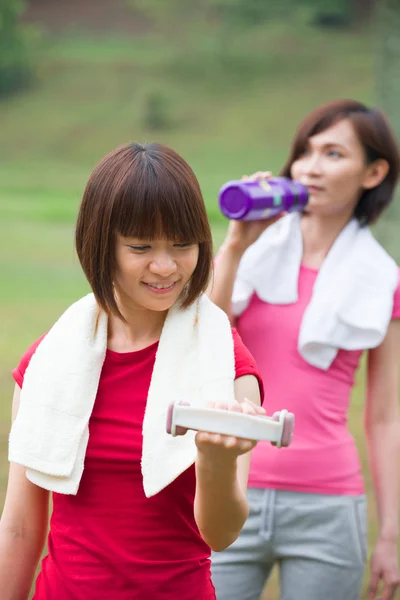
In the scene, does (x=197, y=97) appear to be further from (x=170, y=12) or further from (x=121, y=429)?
(x=121, y=429)

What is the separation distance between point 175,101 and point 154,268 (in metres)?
15.1

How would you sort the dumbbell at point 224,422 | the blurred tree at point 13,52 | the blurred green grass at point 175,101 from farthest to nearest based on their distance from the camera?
the blurred tree at point 13,52 < the blurred green grass at point 175,101 < the dumbbell at point 224,422

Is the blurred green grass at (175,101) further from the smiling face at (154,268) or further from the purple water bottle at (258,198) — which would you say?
the smiling face at (154,268)

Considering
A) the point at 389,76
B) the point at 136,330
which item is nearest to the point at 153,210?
the point at 136,330

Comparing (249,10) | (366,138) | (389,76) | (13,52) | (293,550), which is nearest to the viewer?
(293,550)

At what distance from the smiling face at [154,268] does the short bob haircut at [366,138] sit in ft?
2.97

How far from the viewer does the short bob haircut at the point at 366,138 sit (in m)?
2.33

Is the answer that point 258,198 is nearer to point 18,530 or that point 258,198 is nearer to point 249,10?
point 18,530

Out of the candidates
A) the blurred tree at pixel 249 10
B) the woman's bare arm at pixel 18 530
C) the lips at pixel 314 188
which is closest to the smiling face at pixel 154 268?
the woman's bare arm at pixel 18 530

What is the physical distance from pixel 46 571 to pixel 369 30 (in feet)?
52.6

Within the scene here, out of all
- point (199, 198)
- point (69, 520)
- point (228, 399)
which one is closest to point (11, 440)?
point (69, 520)

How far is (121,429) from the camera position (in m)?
1.53

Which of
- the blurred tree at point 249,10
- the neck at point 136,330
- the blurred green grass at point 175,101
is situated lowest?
the neck at point 136,330

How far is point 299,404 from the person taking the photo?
2.10 m
